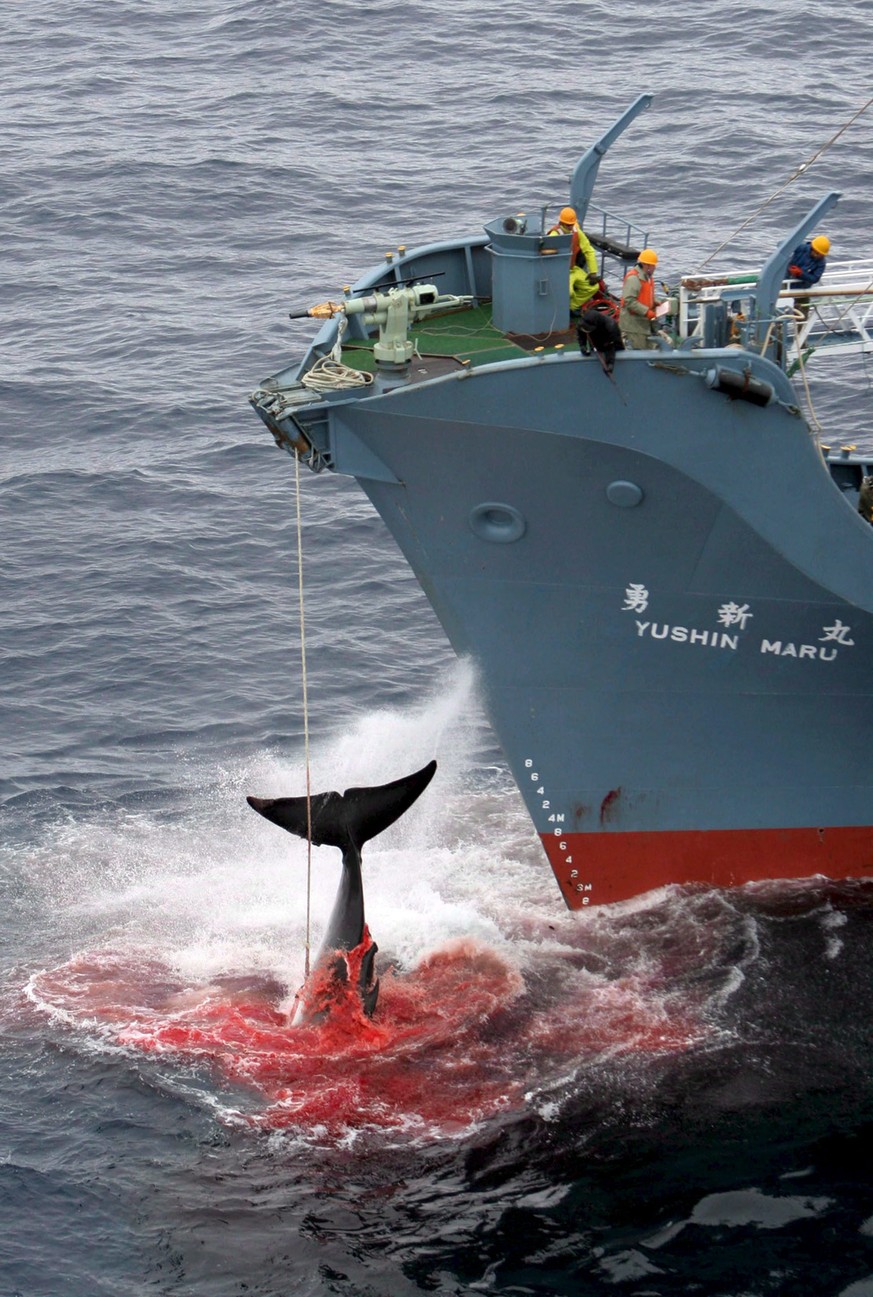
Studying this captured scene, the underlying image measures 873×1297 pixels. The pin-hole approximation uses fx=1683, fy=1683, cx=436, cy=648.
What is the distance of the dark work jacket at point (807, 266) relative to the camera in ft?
79.3

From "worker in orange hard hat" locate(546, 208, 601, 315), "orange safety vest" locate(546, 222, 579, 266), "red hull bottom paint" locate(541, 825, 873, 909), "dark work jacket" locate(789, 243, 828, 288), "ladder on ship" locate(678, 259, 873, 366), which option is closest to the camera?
"ladder on ship" locate(678, 259, 873, 366)

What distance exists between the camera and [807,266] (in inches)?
955

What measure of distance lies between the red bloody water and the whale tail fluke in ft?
5.84

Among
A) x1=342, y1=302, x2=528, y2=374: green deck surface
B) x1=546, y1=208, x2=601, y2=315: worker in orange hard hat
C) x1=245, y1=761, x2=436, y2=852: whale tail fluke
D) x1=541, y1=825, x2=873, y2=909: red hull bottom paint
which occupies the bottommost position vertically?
x1=541, y1=825, x2=873, y2=909: red hull bottom paint

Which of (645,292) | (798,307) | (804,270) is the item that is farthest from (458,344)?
(804,270)

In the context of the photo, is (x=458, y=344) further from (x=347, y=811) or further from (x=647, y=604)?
(x=347, y=811)

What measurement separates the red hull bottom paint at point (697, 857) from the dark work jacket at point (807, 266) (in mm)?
8094

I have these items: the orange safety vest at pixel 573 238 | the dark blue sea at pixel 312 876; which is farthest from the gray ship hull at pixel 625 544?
the dark blue sea at pixel 312 876

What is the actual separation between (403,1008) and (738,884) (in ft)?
18.3

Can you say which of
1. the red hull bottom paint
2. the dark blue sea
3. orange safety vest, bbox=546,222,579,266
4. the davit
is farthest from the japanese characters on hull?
orange safety vest, bbox=546,222,579,266

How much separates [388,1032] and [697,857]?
216 inches

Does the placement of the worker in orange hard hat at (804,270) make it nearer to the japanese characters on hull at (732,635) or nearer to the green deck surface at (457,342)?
the green deck surface at (457,342)

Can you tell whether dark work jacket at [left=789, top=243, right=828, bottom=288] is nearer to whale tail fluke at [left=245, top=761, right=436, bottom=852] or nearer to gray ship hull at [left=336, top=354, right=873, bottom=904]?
gray ship hull at [left=336, top=354, right=873, bottom=904]

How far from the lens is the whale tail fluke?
24.0 meters
